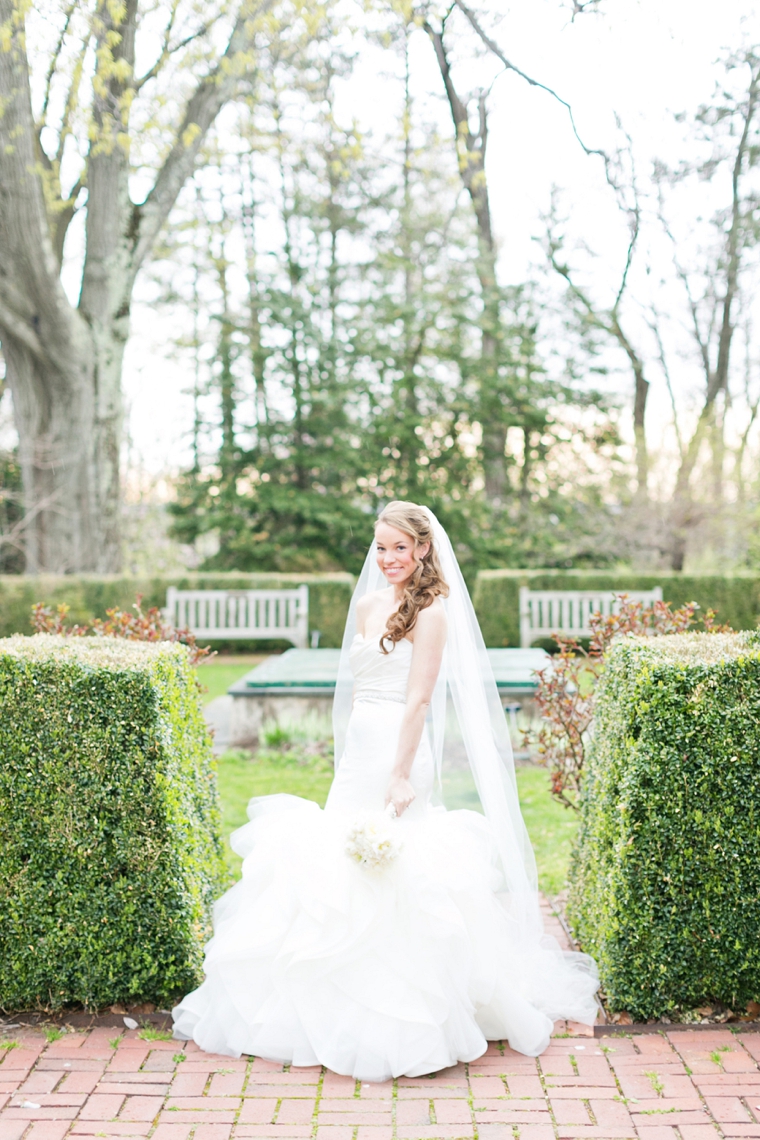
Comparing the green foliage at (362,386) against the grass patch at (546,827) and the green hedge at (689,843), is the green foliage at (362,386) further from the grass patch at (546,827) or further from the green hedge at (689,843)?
the green hedge at (689,843)

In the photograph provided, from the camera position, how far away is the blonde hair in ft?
11.6

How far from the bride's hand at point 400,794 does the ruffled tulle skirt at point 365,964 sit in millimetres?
68

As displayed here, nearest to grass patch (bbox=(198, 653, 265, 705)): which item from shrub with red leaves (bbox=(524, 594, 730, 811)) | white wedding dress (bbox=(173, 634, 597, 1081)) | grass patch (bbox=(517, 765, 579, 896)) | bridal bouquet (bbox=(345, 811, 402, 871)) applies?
grass patch (bbox=(517, 765, 579, 896))

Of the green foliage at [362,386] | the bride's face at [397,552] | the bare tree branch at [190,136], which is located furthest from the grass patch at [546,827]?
the green foliage at [362,386]

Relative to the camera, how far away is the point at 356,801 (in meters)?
3.60

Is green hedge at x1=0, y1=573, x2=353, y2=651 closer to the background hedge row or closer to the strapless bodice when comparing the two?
the background hedge row

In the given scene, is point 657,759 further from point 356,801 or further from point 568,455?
point 568,455

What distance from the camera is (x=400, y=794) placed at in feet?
11.3

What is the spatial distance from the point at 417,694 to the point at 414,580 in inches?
18.6

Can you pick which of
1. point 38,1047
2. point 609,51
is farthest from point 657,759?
point 609,51

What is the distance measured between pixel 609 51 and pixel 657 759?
8.05 m

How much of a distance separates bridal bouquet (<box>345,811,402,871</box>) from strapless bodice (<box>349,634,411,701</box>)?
567 millimetres

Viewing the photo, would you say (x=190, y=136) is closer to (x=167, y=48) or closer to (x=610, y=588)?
(x=167, y=48)

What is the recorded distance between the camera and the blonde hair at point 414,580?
355 cm
